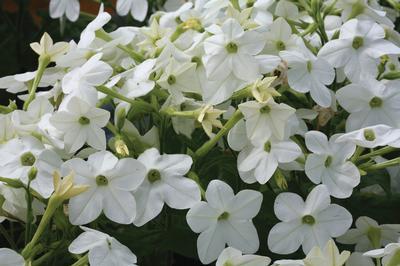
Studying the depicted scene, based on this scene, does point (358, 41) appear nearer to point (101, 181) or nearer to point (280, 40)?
point (280, 40)

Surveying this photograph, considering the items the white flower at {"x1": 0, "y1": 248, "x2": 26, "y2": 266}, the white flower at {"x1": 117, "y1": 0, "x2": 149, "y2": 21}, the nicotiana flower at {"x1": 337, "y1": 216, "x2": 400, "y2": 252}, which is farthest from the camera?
the white flower at {"x1": 117, "y1": 0, "x2": 149, "y2": 21}

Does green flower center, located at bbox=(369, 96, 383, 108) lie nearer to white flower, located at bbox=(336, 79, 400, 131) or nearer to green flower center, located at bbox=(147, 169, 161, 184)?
white flower, located at bbox=(336, 79, 400, 131)

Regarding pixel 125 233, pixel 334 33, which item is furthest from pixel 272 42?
pixel 125 233

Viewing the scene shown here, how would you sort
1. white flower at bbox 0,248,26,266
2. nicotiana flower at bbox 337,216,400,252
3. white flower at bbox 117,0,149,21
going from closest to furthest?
white flower at bbox 0,248,26,266, nicotiana flower at bbox 337,216,400,252, white flower at bbox 117,0,149,21

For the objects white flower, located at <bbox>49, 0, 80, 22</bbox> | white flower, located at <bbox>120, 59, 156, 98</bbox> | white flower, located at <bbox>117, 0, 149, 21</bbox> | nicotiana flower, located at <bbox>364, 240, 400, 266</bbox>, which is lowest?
white flower, located at <bbox>49, 0, 80, 22</bbox>

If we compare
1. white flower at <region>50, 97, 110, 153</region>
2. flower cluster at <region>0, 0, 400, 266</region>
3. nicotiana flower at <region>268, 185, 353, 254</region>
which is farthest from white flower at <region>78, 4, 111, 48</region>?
nicotiana flower at <region>268, 185, 353, 254</region>

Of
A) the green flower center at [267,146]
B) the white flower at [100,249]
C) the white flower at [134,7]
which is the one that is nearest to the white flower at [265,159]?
the green flower center at [267,146]
